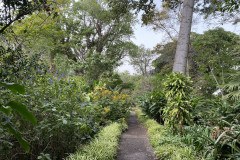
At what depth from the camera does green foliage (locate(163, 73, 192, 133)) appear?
148 inches

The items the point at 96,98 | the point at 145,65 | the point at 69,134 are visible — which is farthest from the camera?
the point at 145,65

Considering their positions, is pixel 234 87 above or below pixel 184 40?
below

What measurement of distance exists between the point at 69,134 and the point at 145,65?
70.8ft

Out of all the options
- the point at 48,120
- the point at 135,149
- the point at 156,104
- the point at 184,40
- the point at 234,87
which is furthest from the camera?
the point at 156,104

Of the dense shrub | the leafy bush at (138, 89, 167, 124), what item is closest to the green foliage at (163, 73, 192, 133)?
the leafy bush at (138, 89, 167, 124)

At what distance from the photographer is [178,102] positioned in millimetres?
3791

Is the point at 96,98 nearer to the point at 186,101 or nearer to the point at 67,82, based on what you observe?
the point at 67,82

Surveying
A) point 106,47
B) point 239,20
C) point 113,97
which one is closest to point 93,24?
point 106,47

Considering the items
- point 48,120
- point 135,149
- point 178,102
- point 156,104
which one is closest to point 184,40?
point 178,102

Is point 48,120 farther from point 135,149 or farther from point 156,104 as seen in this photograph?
point 156,104

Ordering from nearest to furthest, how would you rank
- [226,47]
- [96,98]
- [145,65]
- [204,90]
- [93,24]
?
[96,98]
[226,47]
[204,90]
[93,24]
[145,65]

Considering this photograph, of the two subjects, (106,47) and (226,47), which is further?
(106,47)

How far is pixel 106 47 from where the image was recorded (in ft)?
55.8

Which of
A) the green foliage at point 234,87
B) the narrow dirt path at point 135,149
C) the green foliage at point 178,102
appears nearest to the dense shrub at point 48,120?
the narrow dirt path at point 135,149
